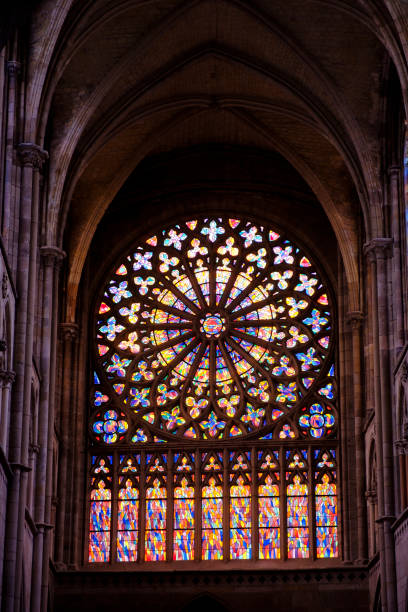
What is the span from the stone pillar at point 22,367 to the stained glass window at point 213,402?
7.60 m

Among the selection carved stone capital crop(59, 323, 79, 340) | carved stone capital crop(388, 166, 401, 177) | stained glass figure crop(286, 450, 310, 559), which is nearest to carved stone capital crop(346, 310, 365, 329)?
stained glass figure crop(286, 450, 310, 559)

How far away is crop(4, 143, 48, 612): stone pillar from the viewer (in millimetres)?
22031

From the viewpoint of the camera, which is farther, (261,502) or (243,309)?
(243,309)

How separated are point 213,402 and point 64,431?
3303 mm

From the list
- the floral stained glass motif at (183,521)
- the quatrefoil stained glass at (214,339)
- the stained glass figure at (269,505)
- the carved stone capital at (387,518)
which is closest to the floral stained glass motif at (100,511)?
the quatrefoil stained glass at (214,339)

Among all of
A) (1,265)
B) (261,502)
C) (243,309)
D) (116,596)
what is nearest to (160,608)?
(116,596)

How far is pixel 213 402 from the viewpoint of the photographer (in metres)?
31.4

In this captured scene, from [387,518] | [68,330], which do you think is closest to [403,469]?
[387,518]

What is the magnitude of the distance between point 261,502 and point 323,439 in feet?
6.13

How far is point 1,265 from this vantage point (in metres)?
21.9

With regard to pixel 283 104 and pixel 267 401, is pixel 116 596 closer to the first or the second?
pixel 267 401

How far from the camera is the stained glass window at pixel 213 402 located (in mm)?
30250

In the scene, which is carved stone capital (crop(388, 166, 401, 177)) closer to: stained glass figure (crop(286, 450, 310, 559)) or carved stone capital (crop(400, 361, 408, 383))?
carved stone capital (crop(400, 361, 408, 383))

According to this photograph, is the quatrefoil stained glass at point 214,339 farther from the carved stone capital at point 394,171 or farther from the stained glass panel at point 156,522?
the carved stone capital at point 394,171
